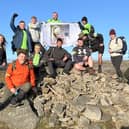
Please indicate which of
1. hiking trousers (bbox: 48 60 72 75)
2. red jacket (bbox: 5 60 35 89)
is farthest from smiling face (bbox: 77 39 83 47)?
red jacket (bbox: 5 60 35 89)

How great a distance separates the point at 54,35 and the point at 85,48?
2.28 meters

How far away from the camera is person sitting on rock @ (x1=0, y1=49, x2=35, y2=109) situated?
1293cm

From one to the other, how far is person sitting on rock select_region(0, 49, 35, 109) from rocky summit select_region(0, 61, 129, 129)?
1.43 feet

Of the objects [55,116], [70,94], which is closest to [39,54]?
[70,94]

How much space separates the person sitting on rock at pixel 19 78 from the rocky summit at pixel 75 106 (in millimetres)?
436

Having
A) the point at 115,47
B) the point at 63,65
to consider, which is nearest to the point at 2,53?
the point at 63,65

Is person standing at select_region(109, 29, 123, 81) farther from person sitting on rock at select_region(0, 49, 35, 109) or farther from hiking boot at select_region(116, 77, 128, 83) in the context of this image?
person sitting on rock at select_region(0, 49, 35, 109)

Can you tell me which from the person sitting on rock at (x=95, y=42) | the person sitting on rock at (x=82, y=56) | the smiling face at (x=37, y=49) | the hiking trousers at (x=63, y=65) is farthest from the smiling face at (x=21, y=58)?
the person sitting on rock at (x=95, y=42)

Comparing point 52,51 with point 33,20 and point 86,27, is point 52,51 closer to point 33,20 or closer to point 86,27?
point 33,20

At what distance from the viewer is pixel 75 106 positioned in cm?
1385

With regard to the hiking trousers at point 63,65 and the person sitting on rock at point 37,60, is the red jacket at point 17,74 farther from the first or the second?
the hiking trousers at point 63,65

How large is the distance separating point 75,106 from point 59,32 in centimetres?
509

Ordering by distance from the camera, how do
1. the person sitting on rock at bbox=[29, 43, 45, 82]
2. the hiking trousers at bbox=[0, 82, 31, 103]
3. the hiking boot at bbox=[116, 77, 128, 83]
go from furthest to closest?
the hiking boot at bbox=[116, 77, 128, 83] → the person sitting on rock at bbox=[29, 43, 45, 82] → the hiking trousers at bbox=[0, 82, 31, 103]

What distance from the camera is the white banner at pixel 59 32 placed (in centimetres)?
1747
